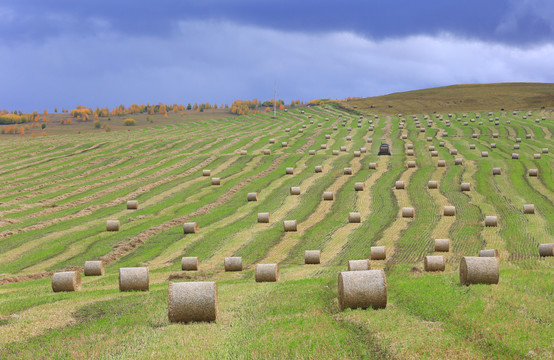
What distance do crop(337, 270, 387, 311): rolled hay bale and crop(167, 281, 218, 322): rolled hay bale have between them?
11.4 feet

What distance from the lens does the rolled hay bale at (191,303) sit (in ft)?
49.5

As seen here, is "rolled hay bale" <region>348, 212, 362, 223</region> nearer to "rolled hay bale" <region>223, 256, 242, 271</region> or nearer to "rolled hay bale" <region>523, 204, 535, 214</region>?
"rolled hay bale" <region>523, 204, 535, 214</region>

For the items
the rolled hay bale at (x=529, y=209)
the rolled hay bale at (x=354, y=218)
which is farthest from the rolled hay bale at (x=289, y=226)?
the rolled hay bale at (x=529, y=209)

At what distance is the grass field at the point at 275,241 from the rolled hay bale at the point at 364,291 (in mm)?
256

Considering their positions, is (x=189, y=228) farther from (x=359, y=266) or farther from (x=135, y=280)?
(x=359, y=266)

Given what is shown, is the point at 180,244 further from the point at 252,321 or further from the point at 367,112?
the point at 367,112

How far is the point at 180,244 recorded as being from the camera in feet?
116

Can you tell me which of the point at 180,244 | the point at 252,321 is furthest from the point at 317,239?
the point at 252,321

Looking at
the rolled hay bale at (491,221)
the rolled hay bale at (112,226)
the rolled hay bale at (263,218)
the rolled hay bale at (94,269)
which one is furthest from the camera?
the rolled hay bale at (263,218)

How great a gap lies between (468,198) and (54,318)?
37.9 m

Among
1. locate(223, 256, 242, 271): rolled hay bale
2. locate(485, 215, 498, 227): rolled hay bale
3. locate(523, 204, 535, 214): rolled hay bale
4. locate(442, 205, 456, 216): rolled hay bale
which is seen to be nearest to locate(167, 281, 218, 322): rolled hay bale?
locate(223, 256, 242, 271): rolled hay bale

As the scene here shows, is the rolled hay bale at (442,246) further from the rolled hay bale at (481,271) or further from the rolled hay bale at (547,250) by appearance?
the rolled hay bale at (481,271)

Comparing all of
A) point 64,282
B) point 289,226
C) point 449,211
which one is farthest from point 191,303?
point 449,211

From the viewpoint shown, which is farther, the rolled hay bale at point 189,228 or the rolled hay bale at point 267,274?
the rolled hay bale at point 189,228
